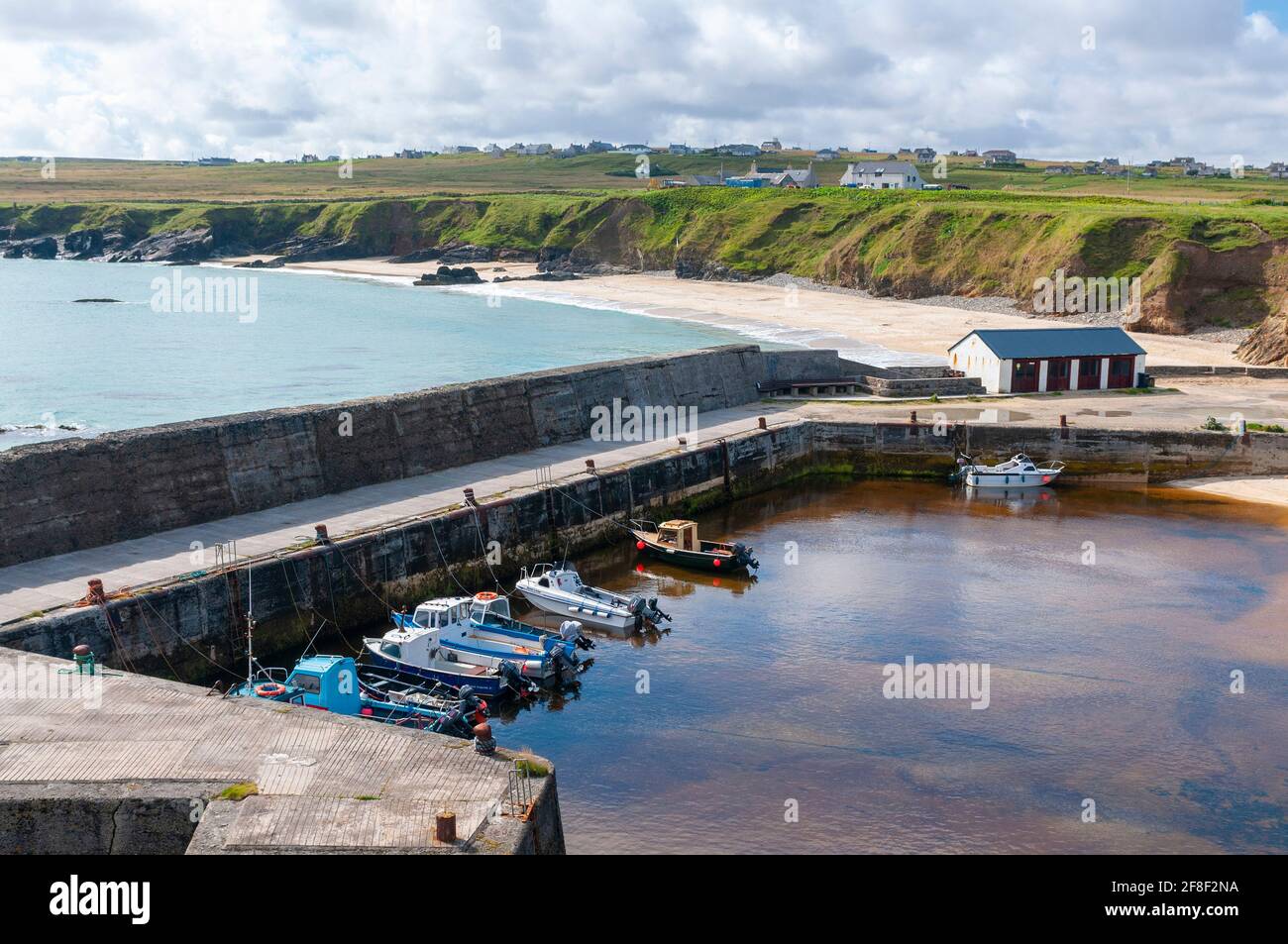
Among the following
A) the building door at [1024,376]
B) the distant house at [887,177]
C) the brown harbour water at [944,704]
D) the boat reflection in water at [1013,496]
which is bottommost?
the brown harbour water at [944,704]

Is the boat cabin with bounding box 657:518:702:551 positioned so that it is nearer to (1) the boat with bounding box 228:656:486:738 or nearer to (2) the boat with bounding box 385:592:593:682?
(2) the boat with bounding box 385:592:593:682

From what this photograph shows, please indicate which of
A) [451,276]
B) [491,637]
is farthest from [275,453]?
[451,276]

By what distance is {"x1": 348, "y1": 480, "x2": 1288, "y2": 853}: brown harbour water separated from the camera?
18.3 meters

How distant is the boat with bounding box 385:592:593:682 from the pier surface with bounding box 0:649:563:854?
679 centimetres

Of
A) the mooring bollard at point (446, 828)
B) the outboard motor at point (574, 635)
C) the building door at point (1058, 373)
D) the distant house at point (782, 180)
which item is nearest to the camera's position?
the mooring bollard at point (446, 828)

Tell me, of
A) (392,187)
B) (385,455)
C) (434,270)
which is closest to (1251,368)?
(385,455)

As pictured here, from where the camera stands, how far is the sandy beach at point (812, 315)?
196 feet

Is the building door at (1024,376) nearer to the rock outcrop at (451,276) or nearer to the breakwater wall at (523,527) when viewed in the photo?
the breakwater wall at (523,527)

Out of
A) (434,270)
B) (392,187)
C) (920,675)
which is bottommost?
(920,675)

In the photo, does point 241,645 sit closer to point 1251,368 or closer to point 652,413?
point 652,413

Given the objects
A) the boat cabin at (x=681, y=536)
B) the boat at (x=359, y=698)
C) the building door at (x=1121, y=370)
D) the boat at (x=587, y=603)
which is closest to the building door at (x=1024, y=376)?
the building door at (x=1121, y=370)

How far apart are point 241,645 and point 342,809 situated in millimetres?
10708

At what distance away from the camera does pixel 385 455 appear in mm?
31562

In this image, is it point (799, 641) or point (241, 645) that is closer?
point (241, 645)
